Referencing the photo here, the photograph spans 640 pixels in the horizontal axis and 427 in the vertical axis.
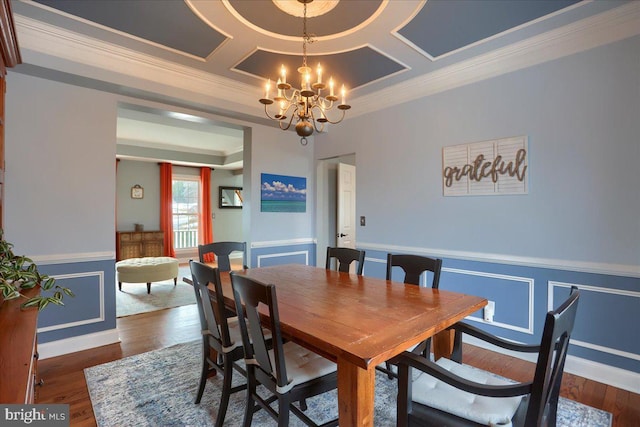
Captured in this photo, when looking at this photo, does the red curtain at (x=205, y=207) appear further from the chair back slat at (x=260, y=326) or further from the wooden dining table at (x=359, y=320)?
the chair back slat at (x=260, y=326)

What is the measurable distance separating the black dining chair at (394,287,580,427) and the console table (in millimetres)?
6852

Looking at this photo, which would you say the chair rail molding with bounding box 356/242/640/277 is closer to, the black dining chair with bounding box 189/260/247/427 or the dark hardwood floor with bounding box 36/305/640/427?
the dark hardwood floor with bounding box 36/305/640/427

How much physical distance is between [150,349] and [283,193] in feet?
7.76

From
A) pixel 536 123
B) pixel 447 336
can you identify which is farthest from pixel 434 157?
pixel 447 336

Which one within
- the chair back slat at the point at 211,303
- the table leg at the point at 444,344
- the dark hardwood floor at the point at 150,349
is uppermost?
the chair back slat at the point at 211,303

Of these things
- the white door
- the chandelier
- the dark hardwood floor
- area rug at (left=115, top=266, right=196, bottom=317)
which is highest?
the chandelier

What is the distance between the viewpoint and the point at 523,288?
2.71 metres

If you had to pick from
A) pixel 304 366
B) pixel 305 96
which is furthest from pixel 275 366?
pixel 305 96

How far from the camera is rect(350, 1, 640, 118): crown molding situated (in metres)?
2.21

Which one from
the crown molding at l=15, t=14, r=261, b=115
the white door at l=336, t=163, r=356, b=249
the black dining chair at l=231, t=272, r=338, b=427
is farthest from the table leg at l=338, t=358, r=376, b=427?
the white door at l=336, t=163, r=356, b=249

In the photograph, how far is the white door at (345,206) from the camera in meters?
4.82

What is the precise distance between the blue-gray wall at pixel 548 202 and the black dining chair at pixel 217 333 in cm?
225

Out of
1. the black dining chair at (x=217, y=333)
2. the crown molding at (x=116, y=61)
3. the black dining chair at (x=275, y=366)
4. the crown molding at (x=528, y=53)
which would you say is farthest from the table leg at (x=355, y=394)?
the crown molding at (x=116, y=61)

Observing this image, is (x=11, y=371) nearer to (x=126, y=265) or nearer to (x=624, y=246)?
(x=624, y=246)
